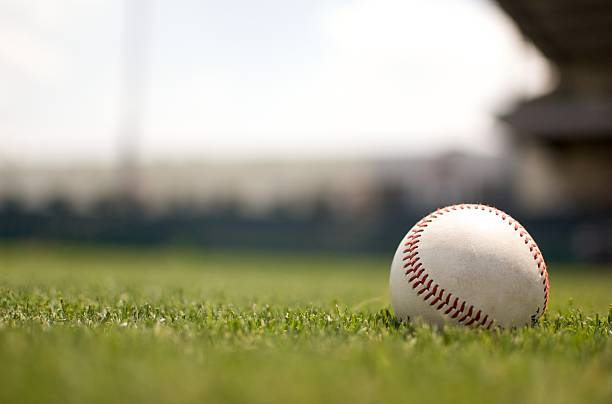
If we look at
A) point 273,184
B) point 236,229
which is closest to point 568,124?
point 236,229

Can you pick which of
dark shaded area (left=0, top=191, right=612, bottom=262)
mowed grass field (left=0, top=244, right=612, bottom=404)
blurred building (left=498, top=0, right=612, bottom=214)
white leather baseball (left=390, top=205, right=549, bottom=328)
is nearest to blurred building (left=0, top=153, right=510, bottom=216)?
dark shaded area (left=0, top=191, right=612, bottom=262)

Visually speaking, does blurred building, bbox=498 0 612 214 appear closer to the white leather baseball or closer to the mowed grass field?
the white leather baseball

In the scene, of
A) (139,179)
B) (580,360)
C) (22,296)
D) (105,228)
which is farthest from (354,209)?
(580,360)

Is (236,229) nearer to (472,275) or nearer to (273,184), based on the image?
(273,184)

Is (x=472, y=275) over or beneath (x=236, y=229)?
over

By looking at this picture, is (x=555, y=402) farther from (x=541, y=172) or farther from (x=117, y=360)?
(x=541, y=172)

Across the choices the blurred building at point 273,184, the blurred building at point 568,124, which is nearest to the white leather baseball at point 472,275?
the blurred building at point 568,124
